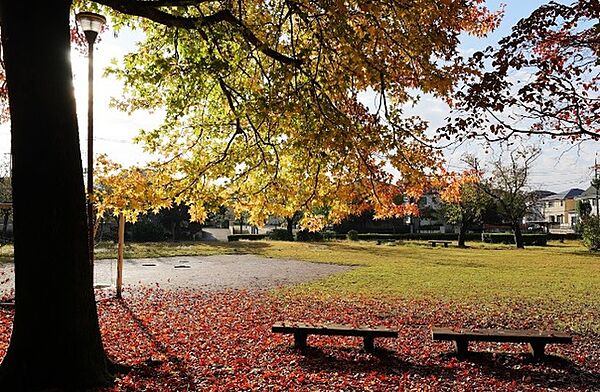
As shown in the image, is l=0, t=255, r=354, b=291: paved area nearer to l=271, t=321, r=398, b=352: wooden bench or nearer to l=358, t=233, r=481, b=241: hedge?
l=271, t=321, r=398, b=352: wooden bench

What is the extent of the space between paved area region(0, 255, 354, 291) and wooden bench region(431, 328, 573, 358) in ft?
28.2

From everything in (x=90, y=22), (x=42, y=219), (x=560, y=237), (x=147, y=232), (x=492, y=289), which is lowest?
(x=560, y=237)

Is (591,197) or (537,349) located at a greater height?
(591,197)

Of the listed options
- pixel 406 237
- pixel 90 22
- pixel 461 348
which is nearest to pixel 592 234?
pixel 406 237

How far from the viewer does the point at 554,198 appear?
10406cm

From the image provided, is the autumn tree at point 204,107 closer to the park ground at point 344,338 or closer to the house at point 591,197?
the park ground at point 344,338

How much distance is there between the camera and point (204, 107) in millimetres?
8453

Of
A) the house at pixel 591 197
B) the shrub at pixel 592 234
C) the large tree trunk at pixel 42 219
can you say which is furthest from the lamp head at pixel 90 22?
the house at pixel 591 197

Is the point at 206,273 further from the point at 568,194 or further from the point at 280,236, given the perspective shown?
the point at 568,194

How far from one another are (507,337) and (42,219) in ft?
17.6

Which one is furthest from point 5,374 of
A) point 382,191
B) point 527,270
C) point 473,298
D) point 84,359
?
point 527,270

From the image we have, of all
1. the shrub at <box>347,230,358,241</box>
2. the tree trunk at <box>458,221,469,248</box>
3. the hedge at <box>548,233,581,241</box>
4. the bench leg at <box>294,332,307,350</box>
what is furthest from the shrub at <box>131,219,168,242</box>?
the hedge at <box>548,233,581,241</box>

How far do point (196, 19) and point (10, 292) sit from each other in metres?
9.54

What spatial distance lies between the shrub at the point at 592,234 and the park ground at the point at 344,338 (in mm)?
23962
